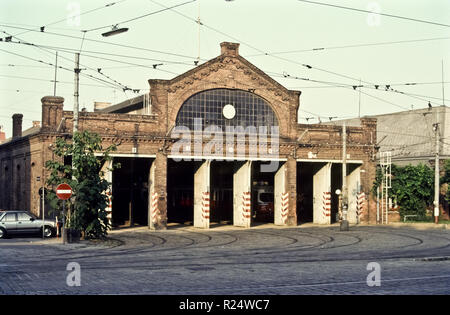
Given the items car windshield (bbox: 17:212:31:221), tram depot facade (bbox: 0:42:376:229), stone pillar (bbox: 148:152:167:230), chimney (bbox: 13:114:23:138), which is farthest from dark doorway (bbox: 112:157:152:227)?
chimney (bbox: 13:114:23:138)

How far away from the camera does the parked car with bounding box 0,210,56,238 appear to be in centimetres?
3203

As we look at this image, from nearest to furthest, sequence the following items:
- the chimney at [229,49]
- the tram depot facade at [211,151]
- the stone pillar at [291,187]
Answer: the tram depot facade at [211,151], the chimney at [229,49], the stone pillar at [291,187]

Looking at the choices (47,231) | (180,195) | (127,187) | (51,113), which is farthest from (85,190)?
(180,195)

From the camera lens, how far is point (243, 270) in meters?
18.0

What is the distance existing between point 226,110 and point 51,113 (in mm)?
11556

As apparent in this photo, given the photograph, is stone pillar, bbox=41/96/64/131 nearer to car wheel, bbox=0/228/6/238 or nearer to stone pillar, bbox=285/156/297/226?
car wheel, bbox=0/228/6/238

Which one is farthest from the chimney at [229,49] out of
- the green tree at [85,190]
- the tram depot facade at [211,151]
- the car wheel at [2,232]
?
the car wheel at [2,232]

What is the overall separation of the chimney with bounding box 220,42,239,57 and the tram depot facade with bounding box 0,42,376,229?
0.07 m

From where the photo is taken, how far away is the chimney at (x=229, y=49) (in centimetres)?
4195

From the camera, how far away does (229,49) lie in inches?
1656

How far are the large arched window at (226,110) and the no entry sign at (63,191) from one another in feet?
45.6

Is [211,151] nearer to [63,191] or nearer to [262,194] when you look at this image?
[262,194]

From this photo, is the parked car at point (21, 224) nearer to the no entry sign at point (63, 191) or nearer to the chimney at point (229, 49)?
the no entry sign at point (63, 191)

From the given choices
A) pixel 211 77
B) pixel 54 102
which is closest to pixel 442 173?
pixel 211 77
